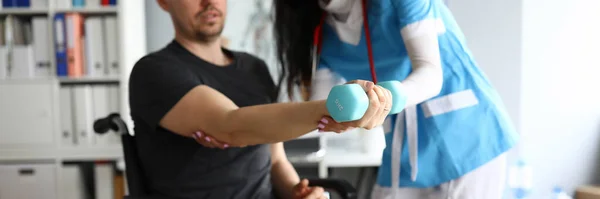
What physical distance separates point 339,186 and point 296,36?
399mm

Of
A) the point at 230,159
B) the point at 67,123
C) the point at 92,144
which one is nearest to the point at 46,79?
the point at 67,123

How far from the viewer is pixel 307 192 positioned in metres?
1.11

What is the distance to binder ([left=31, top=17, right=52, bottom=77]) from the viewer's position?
2.19 meters

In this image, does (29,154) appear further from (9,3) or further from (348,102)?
(348,102)

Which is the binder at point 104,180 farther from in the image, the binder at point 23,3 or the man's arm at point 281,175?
the man's arm at point 281,175

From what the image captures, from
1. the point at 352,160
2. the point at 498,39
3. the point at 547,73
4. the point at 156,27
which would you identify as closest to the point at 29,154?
the point at 156,27

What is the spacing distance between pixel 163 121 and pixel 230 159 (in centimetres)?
21

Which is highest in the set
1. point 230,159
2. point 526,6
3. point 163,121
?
point 526,6

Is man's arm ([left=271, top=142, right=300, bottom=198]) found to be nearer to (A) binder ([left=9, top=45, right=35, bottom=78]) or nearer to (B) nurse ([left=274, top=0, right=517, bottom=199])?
(B) nurse ([left=274, top=0, right=517, bottom=199])

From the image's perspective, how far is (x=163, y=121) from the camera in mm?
1006

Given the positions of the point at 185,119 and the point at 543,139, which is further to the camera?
the point at 543,139

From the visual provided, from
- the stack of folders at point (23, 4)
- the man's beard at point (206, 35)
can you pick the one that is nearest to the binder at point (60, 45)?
the stack of folders at point (23, 4)

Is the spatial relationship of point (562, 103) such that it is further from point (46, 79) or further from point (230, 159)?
point (46, 79)

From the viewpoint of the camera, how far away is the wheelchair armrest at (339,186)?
1.20 meters
